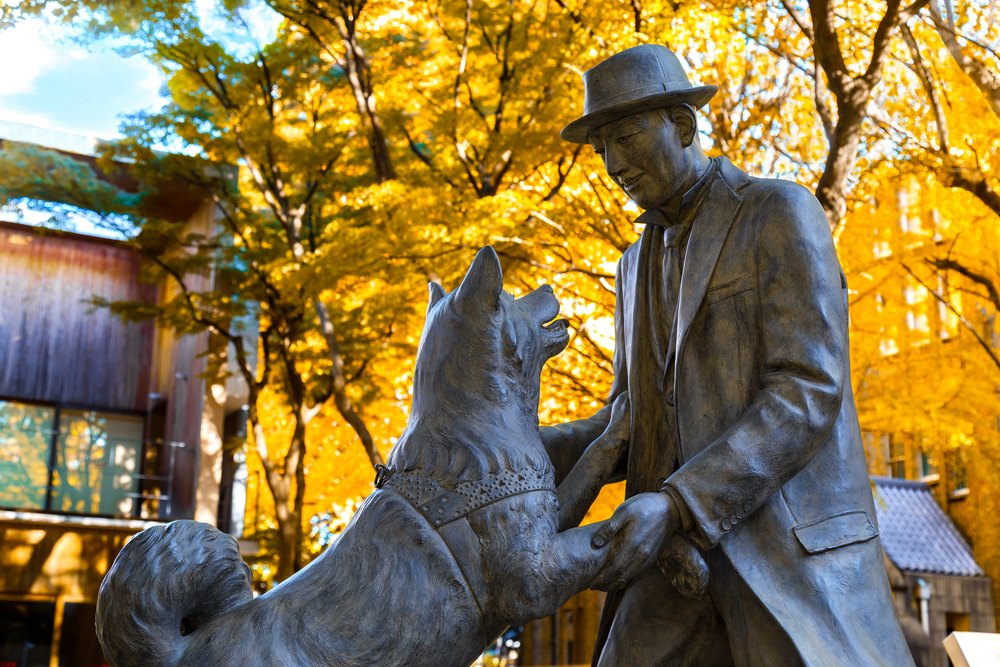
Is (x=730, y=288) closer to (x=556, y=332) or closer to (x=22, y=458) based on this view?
(x=556, y=332)

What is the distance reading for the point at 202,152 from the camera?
1416 centimetres

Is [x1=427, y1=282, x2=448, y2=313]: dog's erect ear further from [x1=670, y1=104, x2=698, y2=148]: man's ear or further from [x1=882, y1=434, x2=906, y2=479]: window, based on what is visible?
[x1=882, y1=434, x2=906, y2=479]: window

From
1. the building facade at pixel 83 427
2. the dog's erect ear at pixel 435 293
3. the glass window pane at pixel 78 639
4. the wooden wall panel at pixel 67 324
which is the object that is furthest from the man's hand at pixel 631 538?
the wooden wall panel at pixel 67 324

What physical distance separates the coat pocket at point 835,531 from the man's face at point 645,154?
85cm

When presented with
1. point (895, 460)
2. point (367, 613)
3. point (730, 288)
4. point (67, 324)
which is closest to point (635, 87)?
point (730, 288)

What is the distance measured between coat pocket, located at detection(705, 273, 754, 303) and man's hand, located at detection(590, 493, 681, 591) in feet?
1.76

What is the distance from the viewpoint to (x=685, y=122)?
2334 millimetres

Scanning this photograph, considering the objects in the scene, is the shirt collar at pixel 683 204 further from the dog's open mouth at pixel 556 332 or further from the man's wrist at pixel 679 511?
the man's wrist at pixel 679 511

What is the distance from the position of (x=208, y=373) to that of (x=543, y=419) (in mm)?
7422

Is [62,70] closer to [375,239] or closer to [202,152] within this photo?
[202,152]

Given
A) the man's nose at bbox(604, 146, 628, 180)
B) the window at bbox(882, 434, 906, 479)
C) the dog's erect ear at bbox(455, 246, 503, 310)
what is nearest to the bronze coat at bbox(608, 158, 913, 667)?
the man's nose at bbox(604, 146, 628, 180)

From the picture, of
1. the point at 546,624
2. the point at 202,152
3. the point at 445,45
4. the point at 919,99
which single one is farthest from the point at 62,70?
the point at 546,624

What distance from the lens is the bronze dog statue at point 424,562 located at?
1809 mm

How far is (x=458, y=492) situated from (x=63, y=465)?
15357 millimetres
